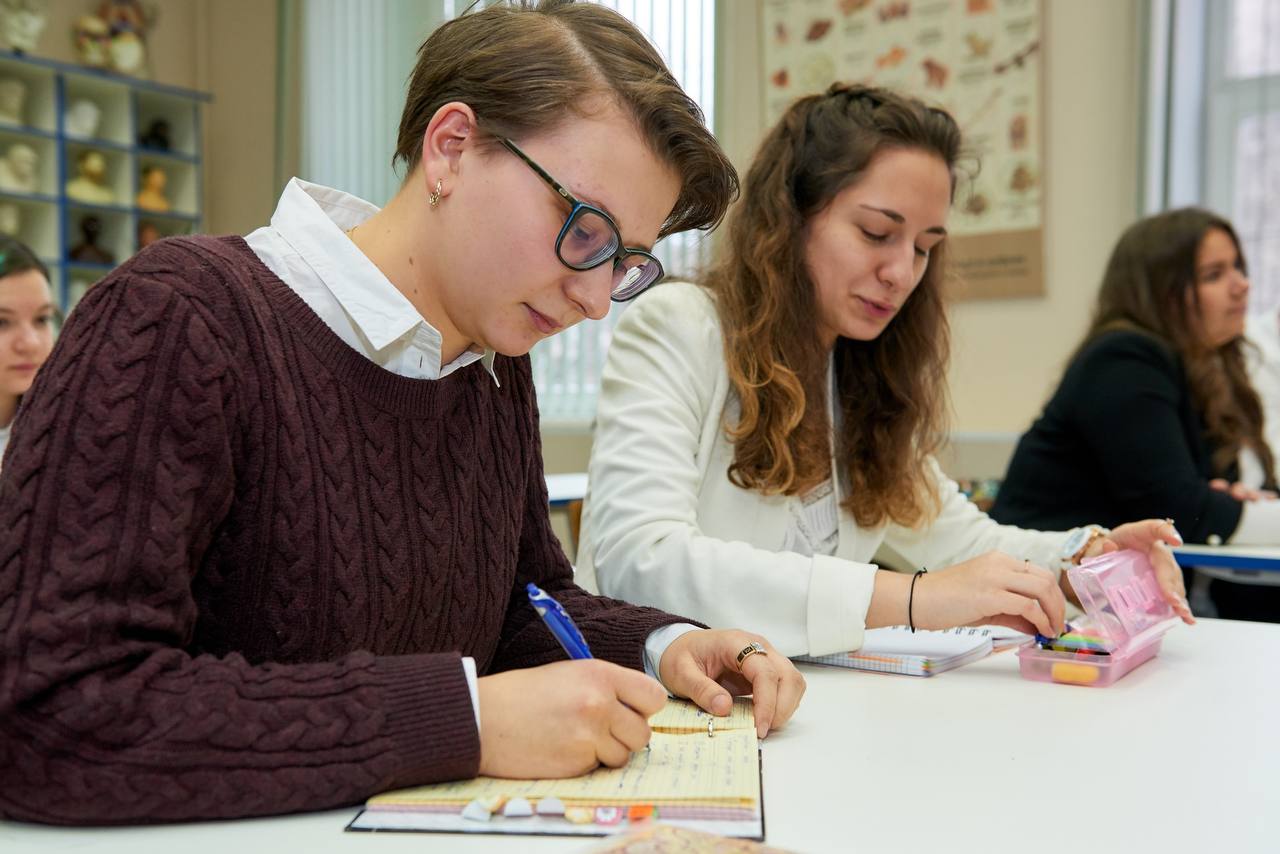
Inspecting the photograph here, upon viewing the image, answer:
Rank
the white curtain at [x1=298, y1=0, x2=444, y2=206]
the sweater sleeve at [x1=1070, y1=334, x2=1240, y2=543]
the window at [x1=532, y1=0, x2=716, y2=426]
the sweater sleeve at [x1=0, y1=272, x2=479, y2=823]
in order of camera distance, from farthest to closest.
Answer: the white curtain at [x1=298, y1=0, x2=444, y2=206] → the window at [x1=532, y1=0, x2=716, y2=426] → the sweater sleeve at [x1=1070, y1=334, x2=1240, y2=543] → the sweater sleeve at [x1=0, y1=272, x2=479, y2=823]

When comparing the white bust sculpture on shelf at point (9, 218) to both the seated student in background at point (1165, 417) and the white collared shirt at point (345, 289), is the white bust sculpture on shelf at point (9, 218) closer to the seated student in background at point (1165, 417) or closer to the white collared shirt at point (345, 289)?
the seated student in background at point (1165, 417)

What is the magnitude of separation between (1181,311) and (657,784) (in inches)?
95.4

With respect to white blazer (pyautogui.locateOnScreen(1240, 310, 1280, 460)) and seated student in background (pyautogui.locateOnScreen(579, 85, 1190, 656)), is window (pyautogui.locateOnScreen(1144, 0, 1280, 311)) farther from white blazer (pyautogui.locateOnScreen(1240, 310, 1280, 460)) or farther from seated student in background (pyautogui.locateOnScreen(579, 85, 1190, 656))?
seated student in background (pyautogui.locateOnScreen(579, 85, 1190, 656))

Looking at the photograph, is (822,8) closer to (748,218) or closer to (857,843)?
(748,218)

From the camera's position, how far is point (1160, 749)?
0.96m

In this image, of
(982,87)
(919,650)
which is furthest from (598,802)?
(982,87)

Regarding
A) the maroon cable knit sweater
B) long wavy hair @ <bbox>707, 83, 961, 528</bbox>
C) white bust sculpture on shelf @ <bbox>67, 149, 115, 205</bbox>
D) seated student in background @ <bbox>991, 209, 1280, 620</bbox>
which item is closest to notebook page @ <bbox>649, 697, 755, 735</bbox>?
the maroon cable knit sweater

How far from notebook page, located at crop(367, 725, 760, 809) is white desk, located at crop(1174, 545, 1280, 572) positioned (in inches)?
65.7

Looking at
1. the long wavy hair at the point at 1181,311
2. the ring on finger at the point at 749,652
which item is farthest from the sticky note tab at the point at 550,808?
the long wavy hair at the point at 1181,311

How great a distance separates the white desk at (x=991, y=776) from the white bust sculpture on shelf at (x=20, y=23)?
4.96 meters

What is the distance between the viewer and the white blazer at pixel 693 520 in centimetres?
129

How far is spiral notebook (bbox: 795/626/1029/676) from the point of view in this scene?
1236 mm

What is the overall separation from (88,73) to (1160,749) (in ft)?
17.3

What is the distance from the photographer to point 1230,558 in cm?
226
